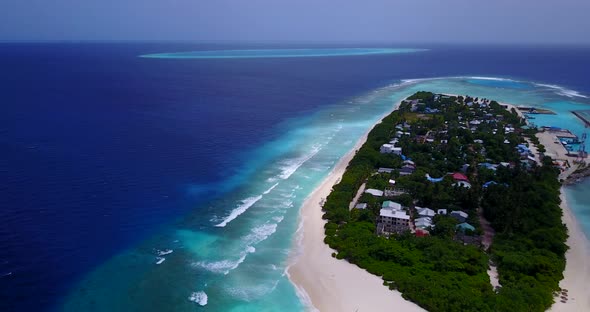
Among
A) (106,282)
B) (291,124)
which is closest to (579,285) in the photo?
(106,282)

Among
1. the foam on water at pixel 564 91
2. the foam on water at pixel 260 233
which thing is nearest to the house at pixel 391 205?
the foam on water at pixel 260 233

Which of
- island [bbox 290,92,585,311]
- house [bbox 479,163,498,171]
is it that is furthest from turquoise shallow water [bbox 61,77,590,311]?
house [bbox 479,163,498,171]

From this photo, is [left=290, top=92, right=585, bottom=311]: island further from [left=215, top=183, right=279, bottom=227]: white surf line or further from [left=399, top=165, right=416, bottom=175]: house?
[left=215, top=183, right=279, bottom=227]: white surf line

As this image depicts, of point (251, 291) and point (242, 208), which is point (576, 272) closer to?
point (251, 291)

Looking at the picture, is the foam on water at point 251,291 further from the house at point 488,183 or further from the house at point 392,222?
the house at point 488,183

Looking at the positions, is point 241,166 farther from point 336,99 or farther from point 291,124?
point 336,99

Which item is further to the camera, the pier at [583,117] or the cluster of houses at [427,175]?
the pier at [583,117]
